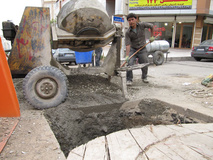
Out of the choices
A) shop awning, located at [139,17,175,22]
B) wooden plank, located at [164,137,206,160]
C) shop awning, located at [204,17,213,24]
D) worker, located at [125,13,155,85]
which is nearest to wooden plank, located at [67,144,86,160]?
wooden plank, located at [164,137,206,160]

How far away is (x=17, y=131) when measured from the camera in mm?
2027

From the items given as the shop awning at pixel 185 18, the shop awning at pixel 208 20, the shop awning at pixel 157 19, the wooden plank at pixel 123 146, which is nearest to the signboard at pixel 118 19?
the wooden plank at pixel 123 146

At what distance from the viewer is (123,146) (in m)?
1.55

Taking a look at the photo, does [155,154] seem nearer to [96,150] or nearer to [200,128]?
[96,150]

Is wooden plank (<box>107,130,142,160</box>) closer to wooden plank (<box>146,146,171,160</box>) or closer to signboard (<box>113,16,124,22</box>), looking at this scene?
wooden plank (<box>146,146,171,160</box>)

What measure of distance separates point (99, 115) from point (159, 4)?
58.5 ft

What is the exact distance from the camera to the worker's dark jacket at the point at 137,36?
4.47m

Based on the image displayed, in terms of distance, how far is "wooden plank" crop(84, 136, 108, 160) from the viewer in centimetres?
141

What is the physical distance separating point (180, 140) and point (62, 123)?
1.64 metres

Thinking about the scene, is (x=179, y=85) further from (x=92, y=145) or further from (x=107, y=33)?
(x=92, y=145)

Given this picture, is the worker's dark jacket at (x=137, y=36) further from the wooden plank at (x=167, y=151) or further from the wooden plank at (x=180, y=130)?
the wooden plank at (x=167, y=151)

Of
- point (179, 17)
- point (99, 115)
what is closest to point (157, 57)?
point (99, 115)

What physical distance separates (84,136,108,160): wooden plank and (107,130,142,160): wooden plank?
6 centimetres

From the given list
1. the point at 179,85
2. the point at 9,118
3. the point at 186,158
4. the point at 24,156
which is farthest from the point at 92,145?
the point at 179,85
